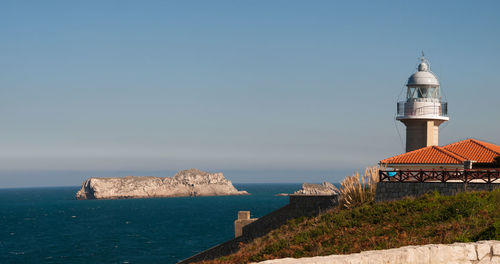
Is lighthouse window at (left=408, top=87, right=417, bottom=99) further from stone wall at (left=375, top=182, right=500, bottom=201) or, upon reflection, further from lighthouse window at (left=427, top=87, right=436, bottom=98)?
stone wall at (left=375, top=182, right=500, bottom=201)

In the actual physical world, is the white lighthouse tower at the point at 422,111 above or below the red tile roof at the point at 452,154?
above

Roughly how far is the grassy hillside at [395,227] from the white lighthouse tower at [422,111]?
1220 cm

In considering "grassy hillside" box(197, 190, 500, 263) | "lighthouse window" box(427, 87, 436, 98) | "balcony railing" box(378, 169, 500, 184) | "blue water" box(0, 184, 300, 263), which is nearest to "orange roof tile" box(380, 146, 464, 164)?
"balcony railing" box(378, 169, 500, 184)

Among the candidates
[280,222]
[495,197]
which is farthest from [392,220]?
[280,222]

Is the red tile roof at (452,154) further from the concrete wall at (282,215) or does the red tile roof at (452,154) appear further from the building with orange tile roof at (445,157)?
the concrete wall at (282,215)

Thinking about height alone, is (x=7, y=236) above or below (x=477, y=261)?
below

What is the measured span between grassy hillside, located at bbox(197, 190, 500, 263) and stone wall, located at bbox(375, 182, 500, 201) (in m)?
0.63

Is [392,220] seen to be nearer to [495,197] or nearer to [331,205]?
[495,197]

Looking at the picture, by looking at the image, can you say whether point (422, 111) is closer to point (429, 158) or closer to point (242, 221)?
point (429, 158)

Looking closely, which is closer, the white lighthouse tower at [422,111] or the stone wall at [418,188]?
the stone wall at [418,188]

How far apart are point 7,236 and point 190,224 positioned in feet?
90.3

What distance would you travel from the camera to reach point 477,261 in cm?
995

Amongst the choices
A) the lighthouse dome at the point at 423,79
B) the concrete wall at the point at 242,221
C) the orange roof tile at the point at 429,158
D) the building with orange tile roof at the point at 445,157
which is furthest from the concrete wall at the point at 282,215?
the lighthouse dome at the point at 423,79

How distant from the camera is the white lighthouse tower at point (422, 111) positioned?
110 ft
